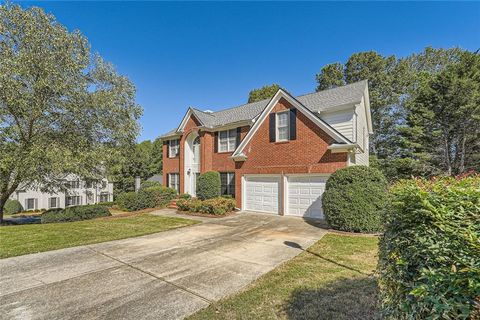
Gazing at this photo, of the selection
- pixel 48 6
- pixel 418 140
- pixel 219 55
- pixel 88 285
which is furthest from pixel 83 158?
pixel 418 140

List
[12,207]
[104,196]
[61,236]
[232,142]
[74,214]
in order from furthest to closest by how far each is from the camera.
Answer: [104,196]
[12,207]
[232,142]
[74,214]
[61,236]

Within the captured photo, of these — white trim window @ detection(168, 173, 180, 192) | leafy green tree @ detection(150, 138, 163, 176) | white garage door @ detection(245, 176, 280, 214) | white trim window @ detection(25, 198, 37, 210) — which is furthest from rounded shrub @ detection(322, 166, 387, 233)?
white trim window @ detection(25, 198, 37, 210)

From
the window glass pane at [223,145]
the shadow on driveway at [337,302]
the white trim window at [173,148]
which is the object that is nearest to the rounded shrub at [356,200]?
the shadow on driveway at [337,302]

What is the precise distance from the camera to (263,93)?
34500 mm

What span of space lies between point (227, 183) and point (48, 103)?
11.6m

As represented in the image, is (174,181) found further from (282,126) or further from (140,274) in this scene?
(140,274)

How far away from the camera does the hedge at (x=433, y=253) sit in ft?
5.24

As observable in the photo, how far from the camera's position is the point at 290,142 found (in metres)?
13.3

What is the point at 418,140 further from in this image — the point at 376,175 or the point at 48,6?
the point at 48,6

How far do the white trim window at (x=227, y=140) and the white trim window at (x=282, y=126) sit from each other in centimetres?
431

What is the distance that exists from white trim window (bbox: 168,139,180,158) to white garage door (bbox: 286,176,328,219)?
38.9 ft

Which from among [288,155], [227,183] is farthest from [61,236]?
[288,155]

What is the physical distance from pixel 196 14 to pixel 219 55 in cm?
446

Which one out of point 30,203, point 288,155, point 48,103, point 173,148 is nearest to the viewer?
point 48,103
